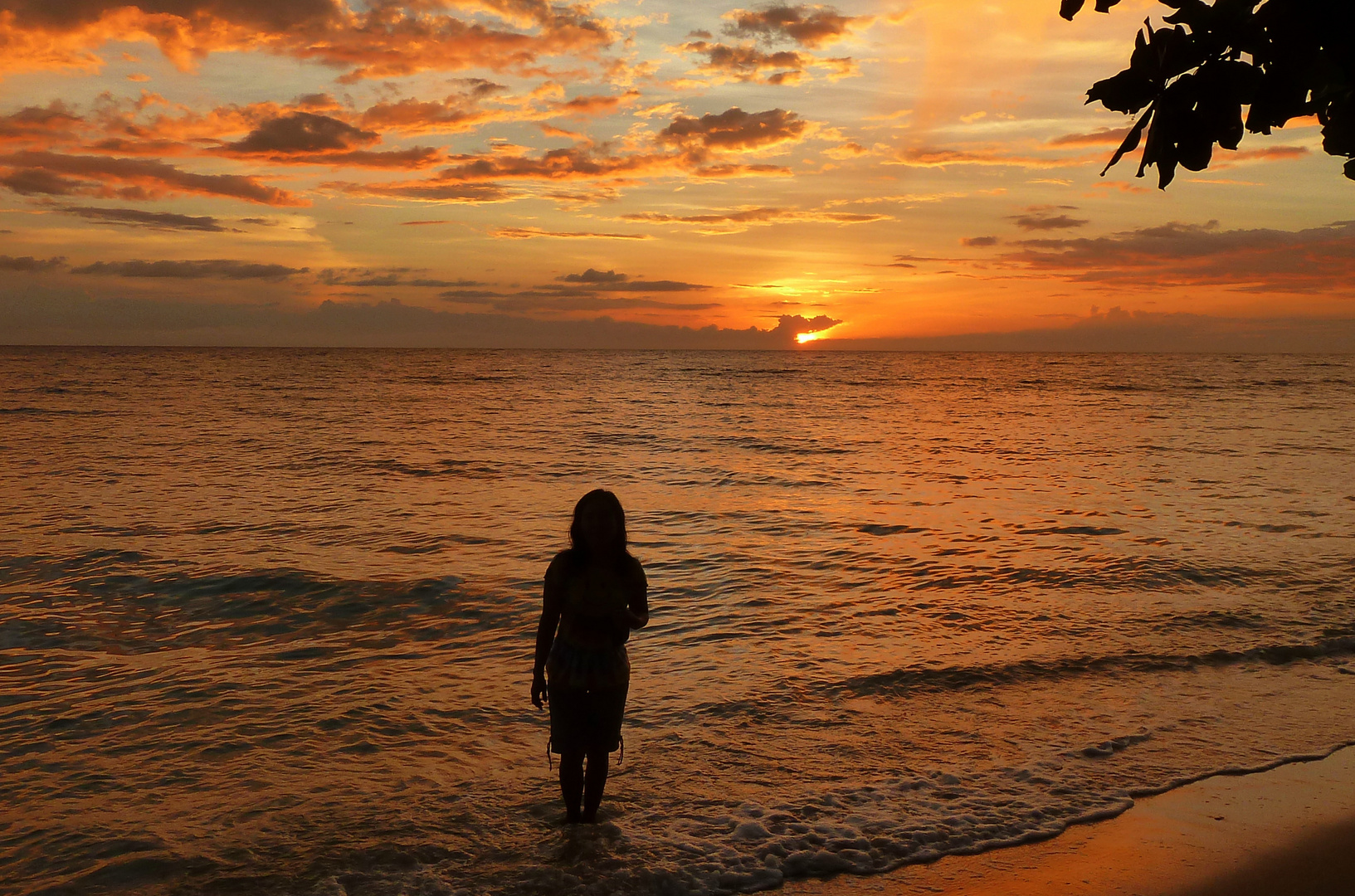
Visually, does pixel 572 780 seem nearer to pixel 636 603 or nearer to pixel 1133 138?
pixel 636 603

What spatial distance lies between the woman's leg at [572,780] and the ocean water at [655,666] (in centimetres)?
16

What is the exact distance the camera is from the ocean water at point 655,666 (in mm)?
5043

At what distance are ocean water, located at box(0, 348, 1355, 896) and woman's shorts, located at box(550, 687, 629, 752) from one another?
570 millimetres

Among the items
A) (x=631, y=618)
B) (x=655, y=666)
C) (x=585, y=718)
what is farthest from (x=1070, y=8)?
(x=655, y=666)

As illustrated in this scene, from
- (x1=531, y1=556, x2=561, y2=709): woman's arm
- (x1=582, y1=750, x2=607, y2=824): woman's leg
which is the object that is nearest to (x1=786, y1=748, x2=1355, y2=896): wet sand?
(x1=582, y1=750, x2=607, y2=824): woman's leg

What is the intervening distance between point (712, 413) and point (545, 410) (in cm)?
833

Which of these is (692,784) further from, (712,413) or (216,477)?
(712,413)

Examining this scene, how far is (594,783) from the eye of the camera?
506cm

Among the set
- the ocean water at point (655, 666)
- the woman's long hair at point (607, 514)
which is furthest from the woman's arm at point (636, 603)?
the ocean water at point (655, 666)

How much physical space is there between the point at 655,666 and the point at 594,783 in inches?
120

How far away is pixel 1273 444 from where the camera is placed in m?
26.8

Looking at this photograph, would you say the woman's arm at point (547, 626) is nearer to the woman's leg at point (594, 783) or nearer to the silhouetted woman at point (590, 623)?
the silhouetted woman at point (590, 623)

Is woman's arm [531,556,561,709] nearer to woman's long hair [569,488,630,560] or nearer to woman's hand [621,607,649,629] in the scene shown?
woman's long hair [569,488,630,560]

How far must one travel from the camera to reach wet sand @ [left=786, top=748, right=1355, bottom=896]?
176 inches
